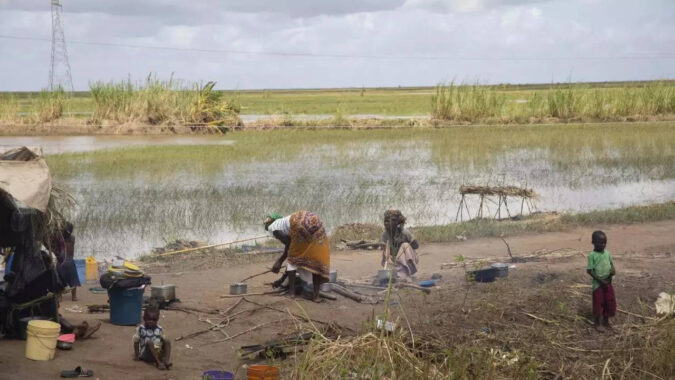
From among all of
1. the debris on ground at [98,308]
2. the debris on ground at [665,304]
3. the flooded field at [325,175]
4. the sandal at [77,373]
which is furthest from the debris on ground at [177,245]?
the debris on ground at [665,304]

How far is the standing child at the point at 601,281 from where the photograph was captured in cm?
841

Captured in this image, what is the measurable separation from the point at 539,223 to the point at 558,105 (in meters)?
24.9

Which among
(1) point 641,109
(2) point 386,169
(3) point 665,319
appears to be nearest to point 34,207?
(3) point 665,319

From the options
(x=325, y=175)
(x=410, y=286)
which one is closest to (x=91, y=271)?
(x=410, y=286)

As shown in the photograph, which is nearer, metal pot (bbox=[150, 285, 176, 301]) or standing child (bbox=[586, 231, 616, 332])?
standing child (bbox=[586, 231, 616, 332])

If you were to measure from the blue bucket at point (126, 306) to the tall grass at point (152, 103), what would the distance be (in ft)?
80.7

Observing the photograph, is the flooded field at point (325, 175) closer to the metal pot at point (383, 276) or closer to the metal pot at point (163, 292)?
the metal pot at point (163, 292)

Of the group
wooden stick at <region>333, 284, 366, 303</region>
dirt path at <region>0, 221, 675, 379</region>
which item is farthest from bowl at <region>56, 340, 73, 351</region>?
wooden stick at <region>333, 284, 366, 303</region>

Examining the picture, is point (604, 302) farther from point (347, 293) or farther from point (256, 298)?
point (256, 298)

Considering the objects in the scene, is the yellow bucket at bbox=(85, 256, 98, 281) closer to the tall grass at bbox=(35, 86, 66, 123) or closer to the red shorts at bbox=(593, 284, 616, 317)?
the red shorts at bbox=(593, 284, 616, 317)

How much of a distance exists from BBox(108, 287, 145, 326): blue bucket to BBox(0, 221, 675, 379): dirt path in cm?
11

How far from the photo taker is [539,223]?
1427 cm

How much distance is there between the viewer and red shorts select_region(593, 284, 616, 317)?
848cm

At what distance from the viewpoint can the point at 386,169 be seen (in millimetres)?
22453
